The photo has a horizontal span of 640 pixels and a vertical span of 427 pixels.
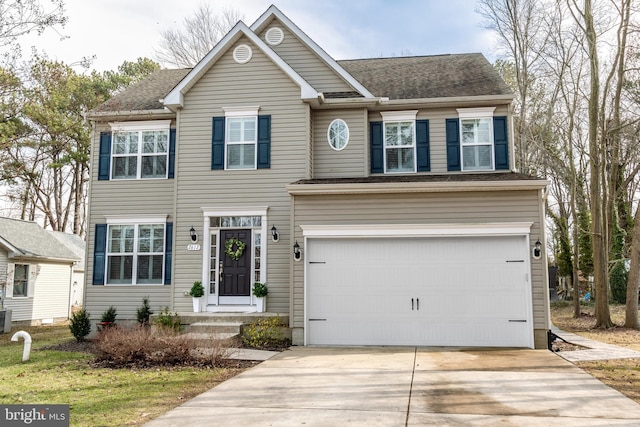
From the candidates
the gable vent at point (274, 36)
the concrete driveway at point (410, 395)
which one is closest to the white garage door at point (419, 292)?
the concrete driveway at point (410, 395)

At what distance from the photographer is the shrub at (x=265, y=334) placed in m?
11.1

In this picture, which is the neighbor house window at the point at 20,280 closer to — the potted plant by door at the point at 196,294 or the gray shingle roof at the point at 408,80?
the gray shingle roof at the point at 408,80

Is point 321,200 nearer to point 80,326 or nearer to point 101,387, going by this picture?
point 101,387

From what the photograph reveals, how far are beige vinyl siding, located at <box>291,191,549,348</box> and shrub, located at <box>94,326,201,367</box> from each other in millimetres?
2959

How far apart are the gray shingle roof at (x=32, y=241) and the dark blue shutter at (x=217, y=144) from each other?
34.7 feet

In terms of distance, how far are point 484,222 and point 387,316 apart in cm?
288

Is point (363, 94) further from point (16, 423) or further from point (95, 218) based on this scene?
point (16, 423)

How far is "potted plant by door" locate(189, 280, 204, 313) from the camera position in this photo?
12719mm

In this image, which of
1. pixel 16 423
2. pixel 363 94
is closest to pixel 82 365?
pixel 16 423

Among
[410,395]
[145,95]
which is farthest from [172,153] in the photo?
[410,395]

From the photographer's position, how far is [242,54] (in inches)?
535

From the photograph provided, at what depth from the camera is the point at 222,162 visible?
13.4 meters

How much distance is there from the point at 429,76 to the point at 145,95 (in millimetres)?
8323

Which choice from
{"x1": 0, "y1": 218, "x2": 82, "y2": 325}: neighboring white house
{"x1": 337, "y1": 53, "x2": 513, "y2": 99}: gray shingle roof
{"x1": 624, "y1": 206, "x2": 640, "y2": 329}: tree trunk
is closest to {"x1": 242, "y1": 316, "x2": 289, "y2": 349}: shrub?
{"x1": 337, "y1": 53, "x2": 513, "y2": 99}: gray shingle roof
